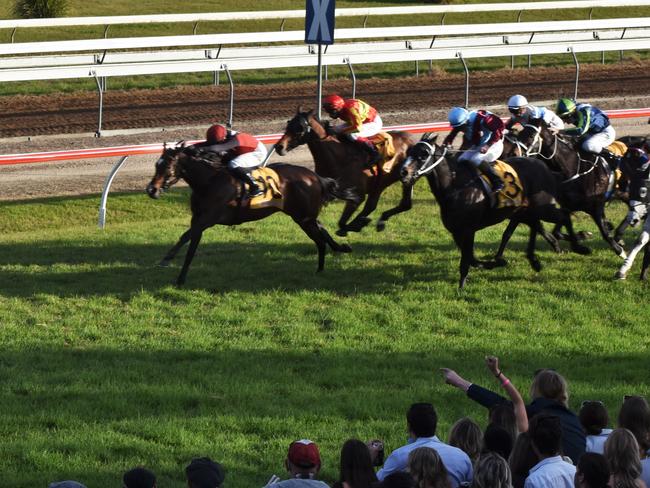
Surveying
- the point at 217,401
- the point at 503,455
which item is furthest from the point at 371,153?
the point at 503,455

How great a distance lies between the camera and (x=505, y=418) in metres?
6.62

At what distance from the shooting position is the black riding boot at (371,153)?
15344mm

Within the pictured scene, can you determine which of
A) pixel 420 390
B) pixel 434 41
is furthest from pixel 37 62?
pixel 420 390

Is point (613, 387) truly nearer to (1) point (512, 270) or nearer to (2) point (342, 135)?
(1) point (512, 270)

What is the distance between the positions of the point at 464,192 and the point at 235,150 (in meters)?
2.51

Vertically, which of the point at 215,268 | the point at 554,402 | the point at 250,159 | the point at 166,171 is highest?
the point at 554,402

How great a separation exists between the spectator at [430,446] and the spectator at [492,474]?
537 mm

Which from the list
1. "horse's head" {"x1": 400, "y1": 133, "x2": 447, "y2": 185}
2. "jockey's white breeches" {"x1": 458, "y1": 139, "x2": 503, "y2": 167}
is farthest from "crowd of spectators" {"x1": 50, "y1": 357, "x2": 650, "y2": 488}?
"jockey's white breeches" {"x1": 458, "y1": 139, "x2": 503, "y2": 167}

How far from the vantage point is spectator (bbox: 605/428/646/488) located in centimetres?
581

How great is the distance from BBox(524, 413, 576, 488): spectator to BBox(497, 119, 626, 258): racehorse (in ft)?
28.3

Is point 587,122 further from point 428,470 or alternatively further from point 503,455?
point 428,470

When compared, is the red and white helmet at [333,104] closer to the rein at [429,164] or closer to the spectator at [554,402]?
the rein at [429,164]

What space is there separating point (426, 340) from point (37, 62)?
41.5 ft

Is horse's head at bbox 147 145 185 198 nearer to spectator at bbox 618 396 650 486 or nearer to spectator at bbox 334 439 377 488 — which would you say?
spectator at bbox 618 396 650 486
